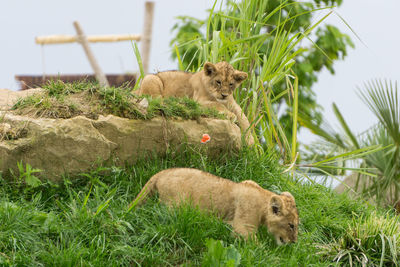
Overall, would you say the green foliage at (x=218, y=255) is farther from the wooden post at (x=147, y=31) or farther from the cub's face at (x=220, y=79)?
the wooden post at (x=147, y=31)

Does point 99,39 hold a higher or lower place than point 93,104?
lower

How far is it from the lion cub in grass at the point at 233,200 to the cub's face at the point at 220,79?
6.92ft

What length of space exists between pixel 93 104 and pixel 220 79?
1890 mm

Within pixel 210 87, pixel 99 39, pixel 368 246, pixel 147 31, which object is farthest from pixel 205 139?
pixel 99 39

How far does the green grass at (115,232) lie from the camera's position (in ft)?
16.2

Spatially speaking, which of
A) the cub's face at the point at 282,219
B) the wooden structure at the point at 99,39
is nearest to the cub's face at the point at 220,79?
the cub's face at the point at 282,219

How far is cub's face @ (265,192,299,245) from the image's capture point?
5.31 metres

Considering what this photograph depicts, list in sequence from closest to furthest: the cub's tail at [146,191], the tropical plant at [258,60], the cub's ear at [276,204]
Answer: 1. the cub's ear at [276,204]
2. the cub's tail at [146,191]
3. the tropical plant at [258,60]

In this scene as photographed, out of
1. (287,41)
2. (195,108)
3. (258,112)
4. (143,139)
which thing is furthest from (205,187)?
(287,41)

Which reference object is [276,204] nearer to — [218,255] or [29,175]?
[218,255]

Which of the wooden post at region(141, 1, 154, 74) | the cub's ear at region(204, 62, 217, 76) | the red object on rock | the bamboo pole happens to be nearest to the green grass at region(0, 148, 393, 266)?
the red object on rock

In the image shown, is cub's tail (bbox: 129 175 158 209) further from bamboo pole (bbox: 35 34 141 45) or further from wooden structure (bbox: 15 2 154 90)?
bamboo pole (bbox: 35 34 141 45)

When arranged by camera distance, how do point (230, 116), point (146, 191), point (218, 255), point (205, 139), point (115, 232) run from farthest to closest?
point (230, 116)
point (205, 139)
point (146, 191)
point (115, 232)
point (218, 255)

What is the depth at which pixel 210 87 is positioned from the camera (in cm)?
757
